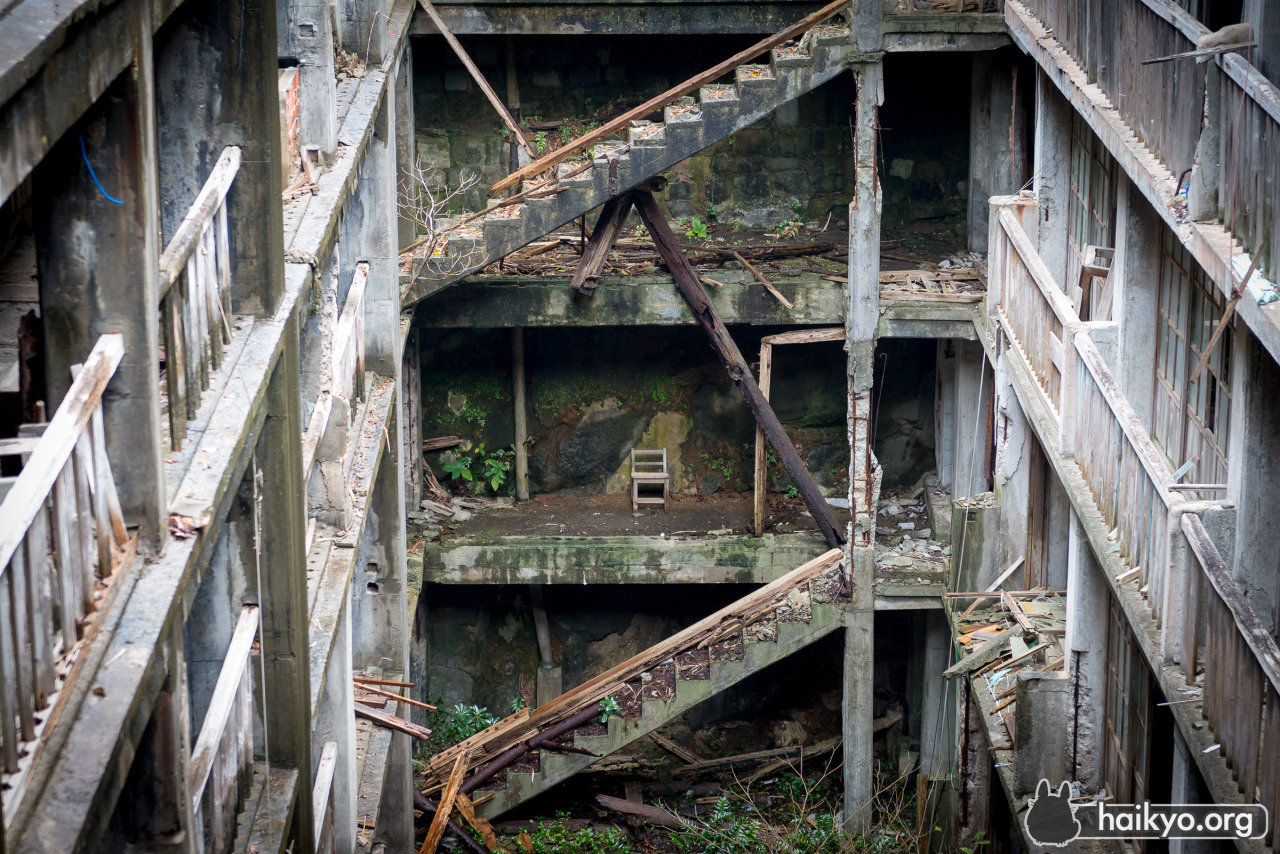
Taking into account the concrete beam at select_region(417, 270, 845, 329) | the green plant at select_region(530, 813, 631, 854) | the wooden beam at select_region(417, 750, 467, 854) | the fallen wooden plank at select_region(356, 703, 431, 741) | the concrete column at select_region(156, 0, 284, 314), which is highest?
the concrete column at select_region(156, 0, 284, 314)

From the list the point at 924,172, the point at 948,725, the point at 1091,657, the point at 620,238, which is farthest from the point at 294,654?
the point at 924,172

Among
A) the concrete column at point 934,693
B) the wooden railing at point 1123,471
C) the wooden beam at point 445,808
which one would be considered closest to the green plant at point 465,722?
the wooden beam at point 445,808

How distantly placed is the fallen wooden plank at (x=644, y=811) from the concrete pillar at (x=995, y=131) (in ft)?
26.2

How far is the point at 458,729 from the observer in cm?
1830

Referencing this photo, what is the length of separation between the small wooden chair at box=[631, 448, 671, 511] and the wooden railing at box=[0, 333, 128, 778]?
13730 millimetres

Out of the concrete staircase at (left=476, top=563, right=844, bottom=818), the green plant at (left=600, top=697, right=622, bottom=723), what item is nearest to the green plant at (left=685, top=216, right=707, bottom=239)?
the concrete staircase at (left=476, top=563, right=844, bottom=818)

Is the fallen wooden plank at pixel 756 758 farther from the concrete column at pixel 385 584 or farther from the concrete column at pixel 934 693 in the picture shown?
the concrete column at pixel 385 584

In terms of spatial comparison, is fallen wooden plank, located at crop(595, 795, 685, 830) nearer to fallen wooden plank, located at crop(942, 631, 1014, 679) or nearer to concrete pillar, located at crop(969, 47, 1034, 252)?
fallen wooden plank, located at crop(942, 631, 1014, 679)

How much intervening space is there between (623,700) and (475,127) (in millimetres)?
7872

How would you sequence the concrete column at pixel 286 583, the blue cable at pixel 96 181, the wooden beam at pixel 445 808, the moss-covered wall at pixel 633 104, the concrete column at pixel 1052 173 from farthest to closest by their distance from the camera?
the moss-covered wall at pixel 633 104 → the wooden beam at pixel 445 808 → the concrete column at pixel 1052 173 → the concrete column at pixel 286 583 → the blue cable at pixel 96 181

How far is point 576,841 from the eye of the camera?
16.3 meters

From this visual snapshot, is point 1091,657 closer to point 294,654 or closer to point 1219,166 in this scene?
point 1219,166

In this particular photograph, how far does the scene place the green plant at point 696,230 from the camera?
1919cm

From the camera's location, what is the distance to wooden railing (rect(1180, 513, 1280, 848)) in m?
7.02
